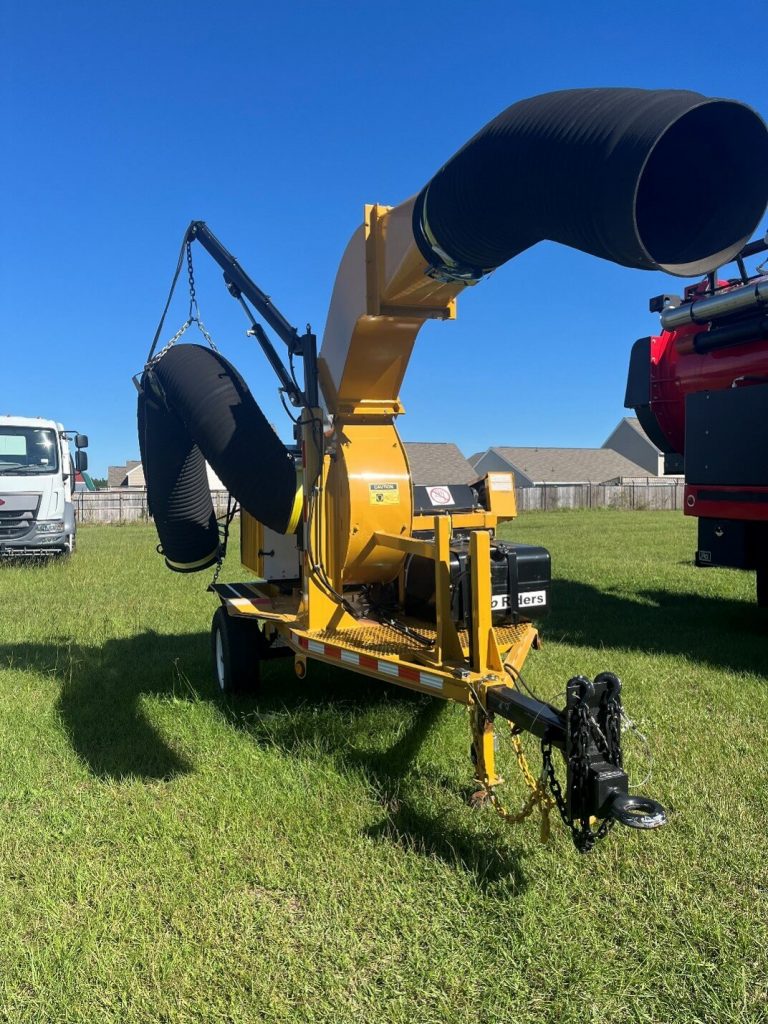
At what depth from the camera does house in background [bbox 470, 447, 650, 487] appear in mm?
53500

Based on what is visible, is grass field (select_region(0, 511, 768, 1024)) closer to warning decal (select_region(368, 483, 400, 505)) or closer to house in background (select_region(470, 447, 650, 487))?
warning decal (select_region(368, 483, 400, 505))

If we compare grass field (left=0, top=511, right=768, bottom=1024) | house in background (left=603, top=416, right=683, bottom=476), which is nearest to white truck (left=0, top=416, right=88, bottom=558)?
grass field (left=0, top=511, right=768, bottom=1024)

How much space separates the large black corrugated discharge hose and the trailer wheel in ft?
2.06

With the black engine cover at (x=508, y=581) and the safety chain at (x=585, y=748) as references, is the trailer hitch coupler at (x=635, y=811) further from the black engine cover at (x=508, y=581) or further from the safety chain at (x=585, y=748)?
the black engine cover at (x=508, y=581)

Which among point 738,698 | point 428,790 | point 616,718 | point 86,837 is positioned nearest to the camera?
point 616,718

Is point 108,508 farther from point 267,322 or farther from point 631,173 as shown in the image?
point 631,173

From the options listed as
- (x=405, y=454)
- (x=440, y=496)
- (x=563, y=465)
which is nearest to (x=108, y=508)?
(x=440, y=496)

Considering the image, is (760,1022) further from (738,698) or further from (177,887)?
(738,698)

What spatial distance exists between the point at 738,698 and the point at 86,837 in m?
4.28

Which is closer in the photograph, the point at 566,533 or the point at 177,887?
the point at 177,887

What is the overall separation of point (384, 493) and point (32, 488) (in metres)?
10.7

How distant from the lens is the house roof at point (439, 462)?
1667 inches

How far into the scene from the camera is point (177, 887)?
3.12 metres

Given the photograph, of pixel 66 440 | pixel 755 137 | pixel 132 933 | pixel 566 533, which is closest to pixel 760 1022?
pixel 132 933
